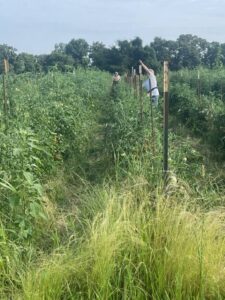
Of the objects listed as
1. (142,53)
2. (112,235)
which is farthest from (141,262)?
(142,53)

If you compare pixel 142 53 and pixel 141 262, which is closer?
pixel 141 262

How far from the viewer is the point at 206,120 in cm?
893

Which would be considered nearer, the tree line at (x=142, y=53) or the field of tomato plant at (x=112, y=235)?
the field of tomato plant at (x=112, y=235)

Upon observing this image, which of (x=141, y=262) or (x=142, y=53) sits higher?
(x=142, y=53)

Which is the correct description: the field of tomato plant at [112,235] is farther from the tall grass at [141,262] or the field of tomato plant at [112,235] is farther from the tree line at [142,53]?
the tree line at [142,53]

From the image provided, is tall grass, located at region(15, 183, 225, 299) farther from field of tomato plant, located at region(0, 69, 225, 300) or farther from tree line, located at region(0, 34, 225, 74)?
tree line, located at region(0, 34, 225, 74)

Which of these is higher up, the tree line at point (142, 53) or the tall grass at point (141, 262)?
the tree line at point (142, 53)

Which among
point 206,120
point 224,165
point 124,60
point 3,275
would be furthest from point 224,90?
point 124,60

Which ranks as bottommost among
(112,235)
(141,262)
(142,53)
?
(141,262)

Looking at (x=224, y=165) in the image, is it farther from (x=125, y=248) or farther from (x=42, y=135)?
(x=125, y=248)

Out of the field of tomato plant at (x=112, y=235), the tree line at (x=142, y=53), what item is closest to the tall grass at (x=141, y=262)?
the field of tomato plant at (x=112, y=235)

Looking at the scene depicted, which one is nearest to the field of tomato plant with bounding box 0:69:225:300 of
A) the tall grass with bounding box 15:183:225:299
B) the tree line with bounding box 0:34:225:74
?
the tall grass with bounding box 15:183:225:299

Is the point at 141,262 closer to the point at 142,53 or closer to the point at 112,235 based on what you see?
the point at 112,235

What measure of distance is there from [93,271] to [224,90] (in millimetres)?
10847
